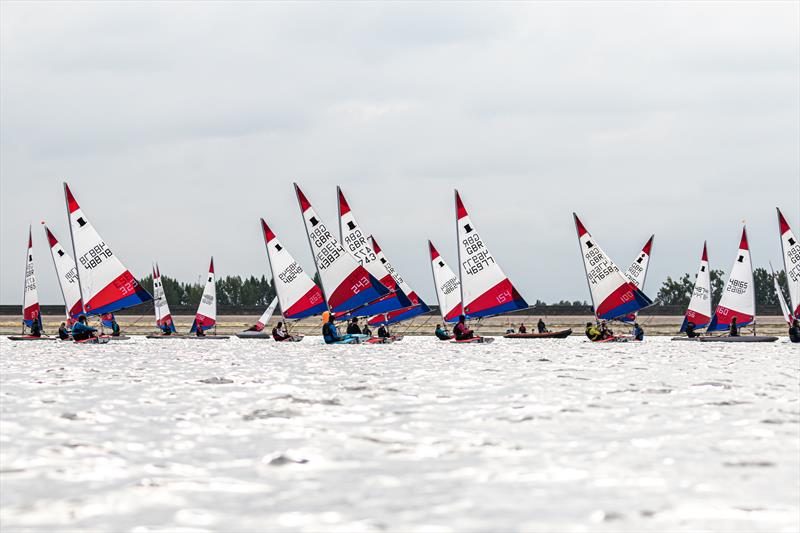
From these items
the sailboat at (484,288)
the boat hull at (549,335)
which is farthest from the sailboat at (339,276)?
the boat hull at (549,335)

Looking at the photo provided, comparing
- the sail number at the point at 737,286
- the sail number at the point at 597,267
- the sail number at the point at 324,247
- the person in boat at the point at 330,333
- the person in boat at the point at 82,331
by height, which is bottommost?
the person in boat at the point at 330,333

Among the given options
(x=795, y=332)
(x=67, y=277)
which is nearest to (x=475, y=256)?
(x=795, y=332)

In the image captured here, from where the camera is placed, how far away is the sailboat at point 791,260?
198ft

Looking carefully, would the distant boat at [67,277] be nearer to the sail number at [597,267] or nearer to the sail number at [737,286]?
the sail number at [597,267]

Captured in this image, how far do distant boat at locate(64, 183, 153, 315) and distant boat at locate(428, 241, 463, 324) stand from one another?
58.4 ft

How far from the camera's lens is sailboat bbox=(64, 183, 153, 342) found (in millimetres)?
59938

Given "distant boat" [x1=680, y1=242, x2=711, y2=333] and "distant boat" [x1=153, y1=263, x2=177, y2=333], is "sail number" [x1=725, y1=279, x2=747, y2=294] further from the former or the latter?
"distant boat" [x1=153, y1=263, x2=177, y2=333]

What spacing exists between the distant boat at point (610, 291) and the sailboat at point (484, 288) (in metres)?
5.84

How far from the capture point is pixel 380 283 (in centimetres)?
5694

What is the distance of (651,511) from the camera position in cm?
934

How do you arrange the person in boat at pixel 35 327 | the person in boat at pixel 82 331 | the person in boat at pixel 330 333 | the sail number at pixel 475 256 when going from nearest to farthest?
the person in boat at pixel 330 333, the person in boat at pixel 82 331, the sail number at pixel 475 256, the person in boat at pixel 35 327

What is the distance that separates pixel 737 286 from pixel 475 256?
658 inches

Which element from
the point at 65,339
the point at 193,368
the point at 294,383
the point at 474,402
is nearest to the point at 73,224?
the point at 65,339

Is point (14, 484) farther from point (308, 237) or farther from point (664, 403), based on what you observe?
point (308, 237)
